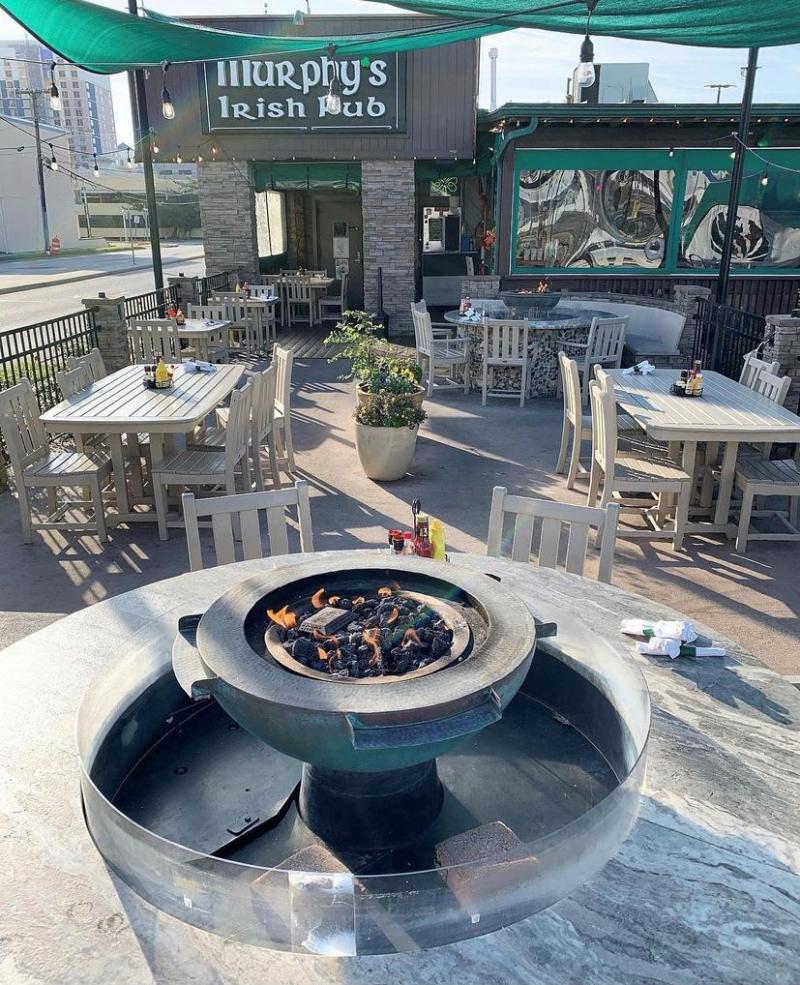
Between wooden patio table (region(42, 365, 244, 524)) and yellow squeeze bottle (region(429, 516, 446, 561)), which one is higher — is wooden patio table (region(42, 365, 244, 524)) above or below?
below

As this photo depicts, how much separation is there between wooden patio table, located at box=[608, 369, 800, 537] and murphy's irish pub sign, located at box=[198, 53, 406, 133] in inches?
365

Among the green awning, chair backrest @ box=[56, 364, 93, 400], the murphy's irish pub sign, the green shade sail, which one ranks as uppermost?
the murphy's irish pub sign

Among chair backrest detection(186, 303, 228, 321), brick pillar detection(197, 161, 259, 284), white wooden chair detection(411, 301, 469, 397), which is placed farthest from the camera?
brick pillar detection(197, 161, 259, 284)

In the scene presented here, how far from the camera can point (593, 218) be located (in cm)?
1288

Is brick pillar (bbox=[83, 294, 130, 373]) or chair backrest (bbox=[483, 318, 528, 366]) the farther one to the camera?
chair backrest (bbox=[483, 318, 528, 366])

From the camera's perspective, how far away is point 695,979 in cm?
149

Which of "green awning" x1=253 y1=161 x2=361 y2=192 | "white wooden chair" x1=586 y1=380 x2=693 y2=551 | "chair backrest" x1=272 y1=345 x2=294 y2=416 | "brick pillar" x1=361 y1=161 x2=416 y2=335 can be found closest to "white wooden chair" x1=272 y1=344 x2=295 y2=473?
"chair backrest" x1=272 y1=345 x2=294 y2=416

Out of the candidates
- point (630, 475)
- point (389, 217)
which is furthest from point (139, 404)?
point (389, 217)

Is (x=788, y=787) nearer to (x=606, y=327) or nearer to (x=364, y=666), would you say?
(x=364, y=666)

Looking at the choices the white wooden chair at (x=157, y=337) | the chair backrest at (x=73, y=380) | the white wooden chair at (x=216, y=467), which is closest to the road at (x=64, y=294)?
the white wooden chair at (x=157, y=337)

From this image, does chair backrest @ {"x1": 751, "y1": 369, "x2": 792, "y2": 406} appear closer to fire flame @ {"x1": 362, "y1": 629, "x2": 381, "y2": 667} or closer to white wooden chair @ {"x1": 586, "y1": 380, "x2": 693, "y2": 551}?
white wooden chair @ {"x1": 586, "y1": 380, "x2": 693, "y2": 551}

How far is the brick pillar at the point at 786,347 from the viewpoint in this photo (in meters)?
6.43

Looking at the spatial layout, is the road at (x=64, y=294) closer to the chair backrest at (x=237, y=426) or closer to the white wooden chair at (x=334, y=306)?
the white wooden chair at (x=334, y=306)

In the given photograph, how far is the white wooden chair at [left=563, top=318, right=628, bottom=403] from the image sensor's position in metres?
9.10
